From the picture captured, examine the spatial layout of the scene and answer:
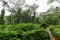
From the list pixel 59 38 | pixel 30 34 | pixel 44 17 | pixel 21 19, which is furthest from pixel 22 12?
pixel 30 34

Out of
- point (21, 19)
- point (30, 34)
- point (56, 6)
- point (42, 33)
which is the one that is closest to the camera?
point (30, 34)

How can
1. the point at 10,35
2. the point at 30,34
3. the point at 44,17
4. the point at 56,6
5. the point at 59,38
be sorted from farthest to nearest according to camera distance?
the point at 44,17
the point at 56,6
the point at 59,38
the point at 30,34
the point at 10,35

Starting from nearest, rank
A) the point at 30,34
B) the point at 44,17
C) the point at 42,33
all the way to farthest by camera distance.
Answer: the point at 30,34
the point at 42,33
the point at 44,17

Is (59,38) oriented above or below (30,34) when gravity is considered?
below

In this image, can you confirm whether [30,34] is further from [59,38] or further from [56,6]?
[56,6]

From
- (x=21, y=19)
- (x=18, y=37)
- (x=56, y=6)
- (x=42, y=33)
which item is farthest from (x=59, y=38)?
(x=56, y=6)

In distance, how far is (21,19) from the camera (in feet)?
67.1

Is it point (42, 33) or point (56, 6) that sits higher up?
point (56, 6)

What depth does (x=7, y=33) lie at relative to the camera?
23.2 feet

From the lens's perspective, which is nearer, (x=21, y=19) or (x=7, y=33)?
(x=7, y=33)

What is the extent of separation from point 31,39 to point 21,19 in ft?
40.6

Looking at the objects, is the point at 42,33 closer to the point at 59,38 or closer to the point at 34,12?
the point at 59,38

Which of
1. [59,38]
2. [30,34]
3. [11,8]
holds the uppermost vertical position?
[11,8]

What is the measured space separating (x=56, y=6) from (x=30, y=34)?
1424cm
